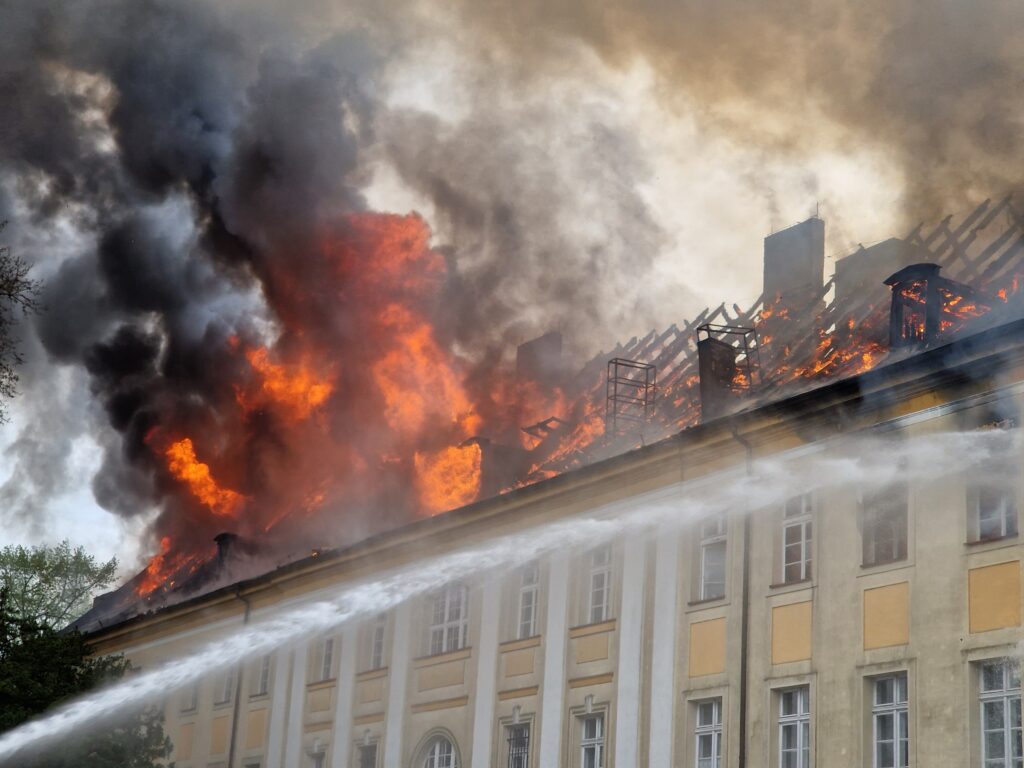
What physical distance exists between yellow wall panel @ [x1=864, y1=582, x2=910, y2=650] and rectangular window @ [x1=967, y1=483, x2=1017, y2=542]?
1.50 m

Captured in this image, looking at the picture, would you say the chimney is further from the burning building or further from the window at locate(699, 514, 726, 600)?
the window at locate(699, 514, 726, 600)

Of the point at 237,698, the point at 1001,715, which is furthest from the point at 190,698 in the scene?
the point at 1001,715

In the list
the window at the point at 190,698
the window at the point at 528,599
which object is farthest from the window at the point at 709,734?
the window at the point at 190,698

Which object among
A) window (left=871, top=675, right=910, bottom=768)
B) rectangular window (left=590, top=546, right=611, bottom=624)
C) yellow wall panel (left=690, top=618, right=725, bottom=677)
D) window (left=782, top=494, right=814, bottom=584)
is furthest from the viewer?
rectangular window (left=590, top=546, right=611, bottom=624)

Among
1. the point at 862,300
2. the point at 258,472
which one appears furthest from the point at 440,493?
the point at 258,472

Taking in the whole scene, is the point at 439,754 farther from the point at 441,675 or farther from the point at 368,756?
the point at 368,756

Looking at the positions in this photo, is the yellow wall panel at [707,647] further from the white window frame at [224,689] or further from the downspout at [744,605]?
the white window frame at [224,689]

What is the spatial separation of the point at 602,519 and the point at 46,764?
11660 mm

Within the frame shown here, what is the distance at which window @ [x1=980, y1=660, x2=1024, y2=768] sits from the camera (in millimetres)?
23219

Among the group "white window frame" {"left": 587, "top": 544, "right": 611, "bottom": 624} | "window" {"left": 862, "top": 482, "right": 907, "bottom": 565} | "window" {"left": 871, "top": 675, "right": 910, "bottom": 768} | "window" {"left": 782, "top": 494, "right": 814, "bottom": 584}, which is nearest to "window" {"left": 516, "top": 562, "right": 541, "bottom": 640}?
"white window frame" {"left": 587, "top": 544, "right": 611, "bottom": 624}

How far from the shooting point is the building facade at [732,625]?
80.8 ft

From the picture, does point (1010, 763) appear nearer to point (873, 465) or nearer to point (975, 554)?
point (975, 554)

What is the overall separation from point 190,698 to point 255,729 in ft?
16.2

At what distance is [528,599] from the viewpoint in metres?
35.0
